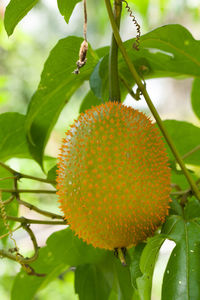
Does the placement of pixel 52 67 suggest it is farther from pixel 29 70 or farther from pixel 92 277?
pixel 29 70

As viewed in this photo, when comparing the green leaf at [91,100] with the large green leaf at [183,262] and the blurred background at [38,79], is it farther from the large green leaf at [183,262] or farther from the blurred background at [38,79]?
the blurred background at [38,79]

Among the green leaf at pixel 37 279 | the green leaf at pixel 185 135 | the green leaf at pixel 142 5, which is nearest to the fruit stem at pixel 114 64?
the green leaf at pixel 185 135

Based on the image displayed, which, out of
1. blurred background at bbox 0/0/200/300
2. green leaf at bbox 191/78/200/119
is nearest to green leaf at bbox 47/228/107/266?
green leaf at bbox 191/78/200/119

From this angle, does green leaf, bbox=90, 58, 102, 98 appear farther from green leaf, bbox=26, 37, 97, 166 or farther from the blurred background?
the blurred background

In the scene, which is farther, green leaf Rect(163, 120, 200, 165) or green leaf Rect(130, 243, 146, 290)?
green leaf Rect(163, 120, 200, 165)

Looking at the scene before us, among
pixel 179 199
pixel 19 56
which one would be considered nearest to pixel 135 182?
pixel 179 199

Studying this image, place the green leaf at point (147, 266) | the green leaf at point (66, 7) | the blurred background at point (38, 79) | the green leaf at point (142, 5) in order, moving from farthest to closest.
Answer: the blurred background at point (38, 79), the green leaf at point (142, 5), the green leaf at point (66, 7), the green leaf at point (147, 266)
